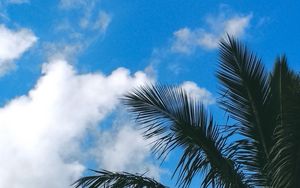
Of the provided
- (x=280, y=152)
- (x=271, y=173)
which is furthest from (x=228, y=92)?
(x=280, y=152)

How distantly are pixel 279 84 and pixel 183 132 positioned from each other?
168 centimetres

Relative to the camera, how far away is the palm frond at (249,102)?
32.6ft

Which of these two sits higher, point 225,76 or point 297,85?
point 225,76

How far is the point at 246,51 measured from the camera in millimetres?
10633

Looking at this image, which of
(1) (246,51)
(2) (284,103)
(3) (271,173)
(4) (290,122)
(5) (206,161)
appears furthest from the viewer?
(1) (246,51)

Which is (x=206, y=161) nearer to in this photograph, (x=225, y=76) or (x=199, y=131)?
(x=199, y=131)

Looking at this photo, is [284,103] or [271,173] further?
[271,173]

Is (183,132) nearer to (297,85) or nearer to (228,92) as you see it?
(228,92)

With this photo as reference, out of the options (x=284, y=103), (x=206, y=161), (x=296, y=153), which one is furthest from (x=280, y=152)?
(x=206, y=161)

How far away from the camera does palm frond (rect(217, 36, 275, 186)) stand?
9.93 m

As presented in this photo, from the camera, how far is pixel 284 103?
853cm

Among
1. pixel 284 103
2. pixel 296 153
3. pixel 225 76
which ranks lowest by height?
pixel 296 153

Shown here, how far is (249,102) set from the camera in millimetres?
10211

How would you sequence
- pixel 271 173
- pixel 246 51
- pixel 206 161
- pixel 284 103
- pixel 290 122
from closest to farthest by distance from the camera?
1. pixel 290 122
2. pixel 284 103
3. pixel 271 173
4. pixel 206 161
5. pixel 246 51
